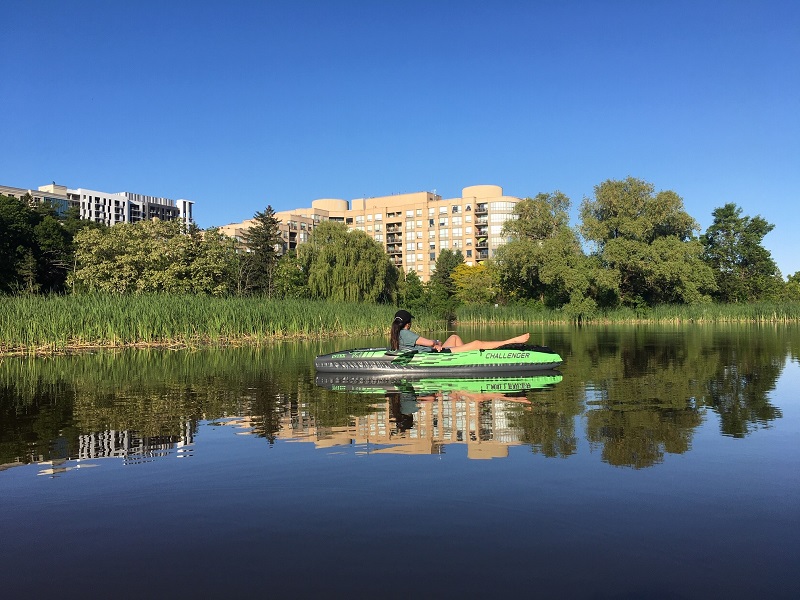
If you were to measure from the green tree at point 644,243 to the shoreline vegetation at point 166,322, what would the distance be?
20700mm

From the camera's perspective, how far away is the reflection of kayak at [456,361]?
15633 millimetres

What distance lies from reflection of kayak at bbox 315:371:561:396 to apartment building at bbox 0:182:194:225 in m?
134

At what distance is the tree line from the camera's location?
146ft

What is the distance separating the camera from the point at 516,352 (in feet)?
51.4

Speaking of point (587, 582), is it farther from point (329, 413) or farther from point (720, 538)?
point (329, 413)

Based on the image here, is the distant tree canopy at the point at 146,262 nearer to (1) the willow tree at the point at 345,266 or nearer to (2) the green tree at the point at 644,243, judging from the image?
(1) the willow tree at the point at 345,266

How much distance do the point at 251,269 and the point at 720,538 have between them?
197 feet

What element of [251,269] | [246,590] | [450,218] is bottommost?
[246,590]

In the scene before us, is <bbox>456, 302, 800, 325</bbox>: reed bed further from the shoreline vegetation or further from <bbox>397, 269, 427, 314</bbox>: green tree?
the shoreline vegetation

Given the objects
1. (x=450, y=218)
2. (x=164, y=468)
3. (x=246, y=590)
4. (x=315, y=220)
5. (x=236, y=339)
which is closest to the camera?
(x=246, y=590)

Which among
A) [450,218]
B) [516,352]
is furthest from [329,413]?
[450,218]

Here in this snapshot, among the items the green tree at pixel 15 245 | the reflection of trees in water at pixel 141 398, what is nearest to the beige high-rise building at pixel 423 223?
the green tree at pixel 15 245

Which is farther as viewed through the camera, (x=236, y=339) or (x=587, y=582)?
(x=236, y=339)

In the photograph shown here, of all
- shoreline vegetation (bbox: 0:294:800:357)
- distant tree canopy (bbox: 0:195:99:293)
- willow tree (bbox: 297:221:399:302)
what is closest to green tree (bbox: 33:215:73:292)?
distant tree canopy (bbox: 0:195:99:293)
